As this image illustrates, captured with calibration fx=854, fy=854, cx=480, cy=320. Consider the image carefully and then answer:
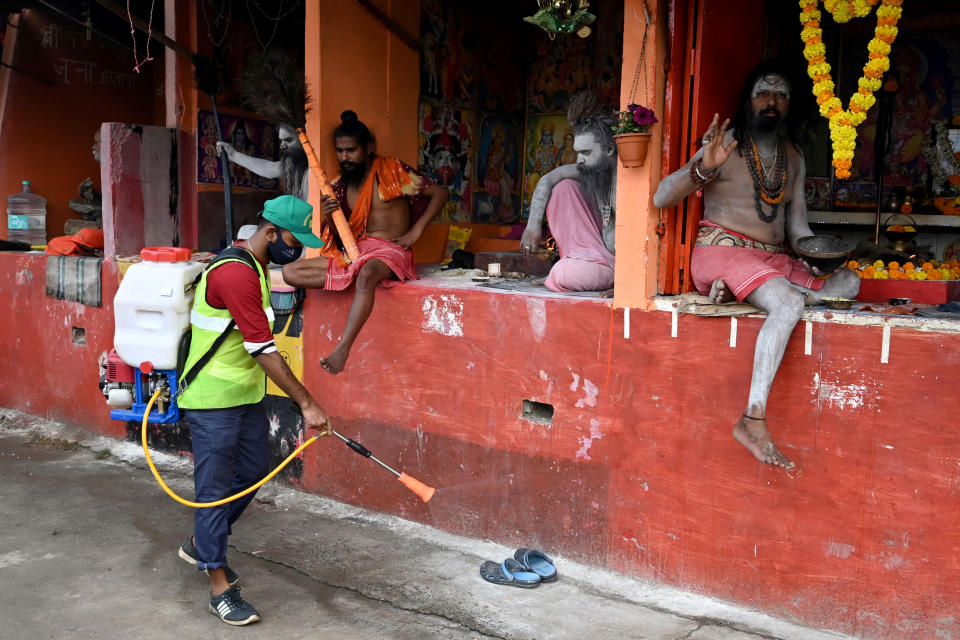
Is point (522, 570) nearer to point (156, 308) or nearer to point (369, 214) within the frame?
point (156, 308)

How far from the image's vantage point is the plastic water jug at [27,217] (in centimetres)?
848

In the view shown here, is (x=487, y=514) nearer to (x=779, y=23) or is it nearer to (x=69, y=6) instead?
(x=779, y=23)

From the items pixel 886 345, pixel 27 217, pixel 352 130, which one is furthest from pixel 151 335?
pixel 27 217

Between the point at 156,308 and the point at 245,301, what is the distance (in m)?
1.20

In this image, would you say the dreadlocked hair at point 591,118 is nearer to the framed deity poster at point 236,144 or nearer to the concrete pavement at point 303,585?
the concrete pavement at point 303,585

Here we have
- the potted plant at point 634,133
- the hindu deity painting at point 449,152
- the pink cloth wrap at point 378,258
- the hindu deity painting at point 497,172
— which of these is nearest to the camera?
the potted plant at point 634,133

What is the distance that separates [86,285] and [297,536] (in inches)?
134

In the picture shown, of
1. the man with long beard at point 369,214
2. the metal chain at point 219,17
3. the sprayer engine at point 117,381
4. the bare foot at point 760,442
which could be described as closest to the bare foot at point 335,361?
the man with long beard at point 369,214

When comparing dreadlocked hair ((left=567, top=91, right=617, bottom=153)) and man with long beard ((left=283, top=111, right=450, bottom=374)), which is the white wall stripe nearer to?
dreadlocked hair ((left=567, top=91, right=617, bottom=153))

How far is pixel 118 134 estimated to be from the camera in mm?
6875

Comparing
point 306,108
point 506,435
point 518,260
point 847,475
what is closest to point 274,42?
point 306,108

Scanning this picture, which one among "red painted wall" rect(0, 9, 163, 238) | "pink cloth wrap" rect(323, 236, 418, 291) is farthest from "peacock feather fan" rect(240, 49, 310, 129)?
"red painted wall" rect(0, 9, 163, 238)

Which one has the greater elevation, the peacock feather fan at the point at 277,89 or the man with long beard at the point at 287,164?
the peacock feather fan at the point at 277,89

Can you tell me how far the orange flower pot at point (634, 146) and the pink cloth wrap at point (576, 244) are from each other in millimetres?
804
